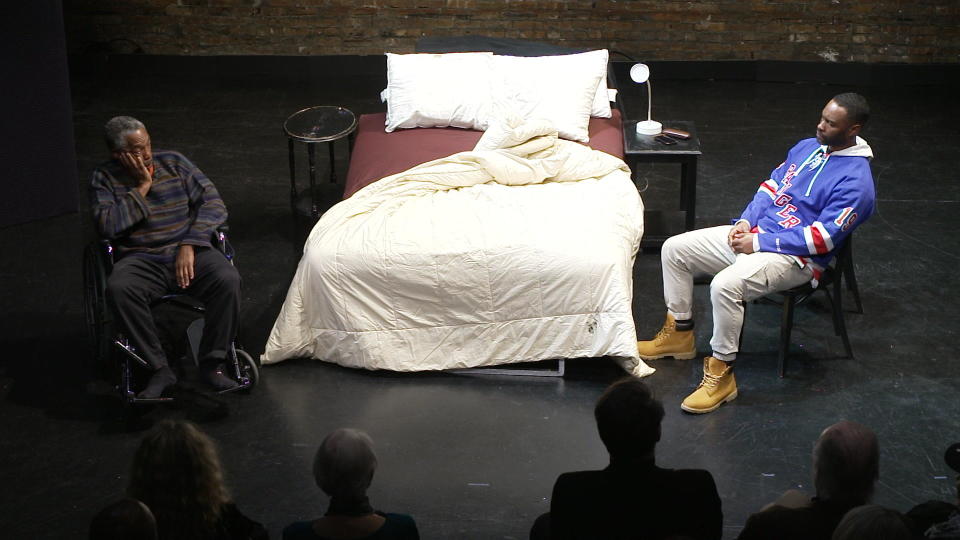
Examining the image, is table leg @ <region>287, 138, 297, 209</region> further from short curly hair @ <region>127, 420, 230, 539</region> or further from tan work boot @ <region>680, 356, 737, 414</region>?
short curly hair @ <region>127, 420, 230, 539</region>

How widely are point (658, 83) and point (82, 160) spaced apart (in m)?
4.13

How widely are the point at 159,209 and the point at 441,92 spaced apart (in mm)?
1934

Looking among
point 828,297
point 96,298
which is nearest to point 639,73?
point 828,297

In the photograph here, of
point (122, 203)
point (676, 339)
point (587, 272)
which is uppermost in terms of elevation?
point (122, 203)

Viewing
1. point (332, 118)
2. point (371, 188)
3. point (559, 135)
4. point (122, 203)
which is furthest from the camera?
point (332, 118)

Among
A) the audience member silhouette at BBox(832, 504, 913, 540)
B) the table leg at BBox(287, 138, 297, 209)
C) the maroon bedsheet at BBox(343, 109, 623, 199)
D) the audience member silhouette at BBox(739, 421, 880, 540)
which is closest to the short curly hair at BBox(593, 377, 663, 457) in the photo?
the audience member silhouette at BBox(739, 421, 880, 540)

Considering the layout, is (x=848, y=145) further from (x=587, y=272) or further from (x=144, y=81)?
(x=144, y=81)

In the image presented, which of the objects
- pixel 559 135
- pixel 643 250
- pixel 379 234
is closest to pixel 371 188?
pixel 379 234

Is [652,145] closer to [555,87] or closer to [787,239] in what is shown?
[555,87]

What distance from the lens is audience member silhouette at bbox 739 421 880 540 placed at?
2906 millimetres

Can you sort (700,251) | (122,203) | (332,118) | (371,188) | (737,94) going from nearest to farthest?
(122,203) → (700,251) → (371,188) → (332,118) → (737,94)

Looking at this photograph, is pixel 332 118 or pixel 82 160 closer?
pixel 332 118

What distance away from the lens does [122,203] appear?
471cm

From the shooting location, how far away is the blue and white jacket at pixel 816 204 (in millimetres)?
4676
